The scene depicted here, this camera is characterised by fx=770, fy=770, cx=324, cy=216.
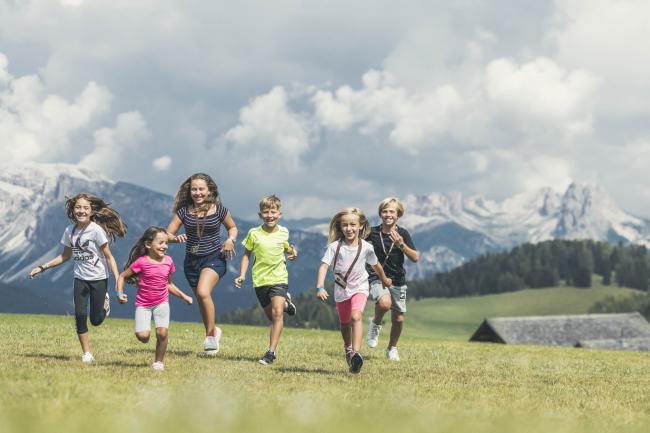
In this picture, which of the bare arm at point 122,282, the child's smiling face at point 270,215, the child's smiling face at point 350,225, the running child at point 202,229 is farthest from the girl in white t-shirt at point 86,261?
the child's smiling face at point 350,225

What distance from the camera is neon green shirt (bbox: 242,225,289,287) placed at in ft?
47.8

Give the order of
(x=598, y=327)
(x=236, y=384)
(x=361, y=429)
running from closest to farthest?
(x=361, y=429)
(x=236, y=384)
(x=598, y=327)

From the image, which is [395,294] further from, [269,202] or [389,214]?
[269,202]

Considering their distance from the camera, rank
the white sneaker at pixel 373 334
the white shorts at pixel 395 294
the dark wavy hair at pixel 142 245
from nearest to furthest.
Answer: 1. the dark wavy hair at pixel 142 245
2. the white shorts at pixel 395 294
3. the white sneaker at pixel 373 334

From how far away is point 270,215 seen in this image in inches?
567

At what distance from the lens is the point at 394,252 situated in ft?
52.7

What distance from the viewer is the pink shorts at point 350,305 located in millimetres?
13461

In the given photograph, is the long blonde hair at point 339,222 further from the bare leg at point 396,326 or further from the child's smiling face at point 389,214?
the bare leg at point 396,326

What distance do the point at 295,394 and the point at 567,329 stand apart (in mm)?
86876

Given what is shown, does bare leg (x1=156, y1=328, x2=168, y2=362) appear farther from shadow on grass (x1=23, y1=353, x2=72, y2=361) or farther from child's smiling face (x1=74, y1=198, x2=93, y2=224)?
child's smiling face (x1=74, y1=198, x2=93, y2=224)

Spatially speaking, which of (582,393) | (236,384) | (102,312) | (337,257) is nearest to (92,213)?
(102,312)

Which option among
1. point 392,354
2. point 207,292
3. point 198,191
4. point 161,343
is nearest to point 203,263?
point 207,292

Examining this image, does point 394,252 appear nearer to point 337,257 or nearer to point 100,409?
point 337,257

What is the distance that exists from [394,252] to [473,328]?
185 m
